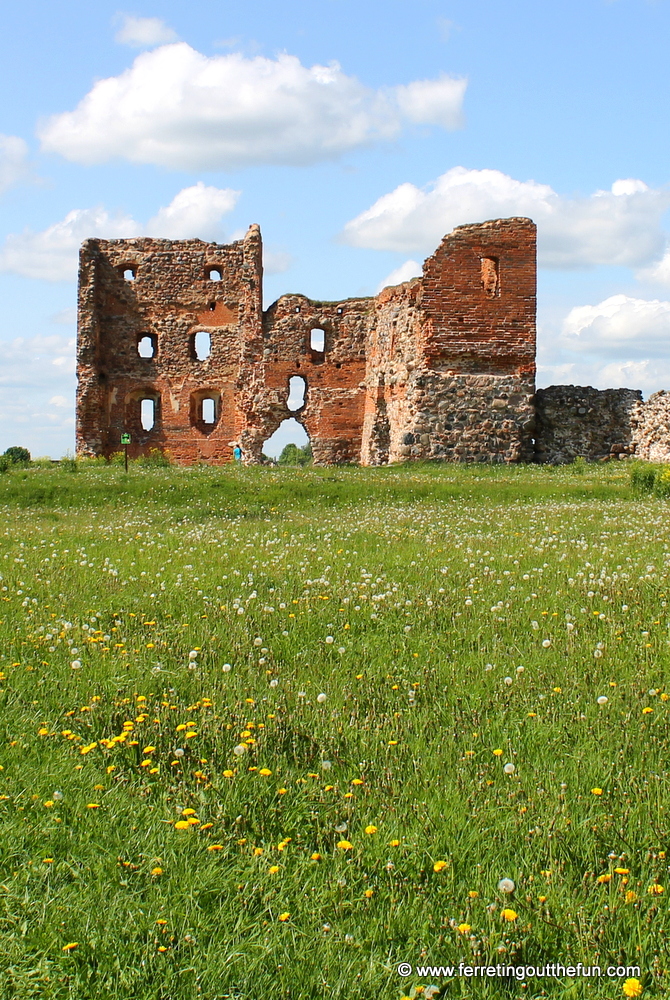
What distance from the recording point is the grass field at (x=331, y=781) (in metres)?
3.00

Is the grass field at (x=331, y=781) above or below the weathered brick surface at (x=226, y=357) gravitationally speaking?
below

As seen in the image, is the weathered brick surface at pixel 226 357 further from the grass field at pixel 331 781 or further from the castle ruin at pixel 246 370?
the grass field at pixel 331 781

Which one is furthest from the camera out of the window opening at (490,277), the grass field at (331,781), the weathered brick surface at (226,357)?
the weathered brick surface at (226,357)

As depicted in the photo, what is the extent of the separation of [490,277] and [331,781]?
2394cm

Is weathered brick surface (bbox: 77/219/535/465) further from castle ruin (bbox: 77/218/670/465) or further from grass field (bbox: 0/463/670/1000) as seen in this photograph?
grass field (bbox: 0/463/670/1000)

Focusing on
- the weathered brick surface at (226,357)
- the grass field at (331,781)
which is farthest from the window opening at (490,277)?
the grass field at (331,781)

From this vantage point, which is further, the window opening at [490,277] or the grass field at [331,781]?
the window opening at [490,277]

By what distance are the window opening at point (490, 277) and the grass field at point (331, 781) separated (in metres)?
18.5

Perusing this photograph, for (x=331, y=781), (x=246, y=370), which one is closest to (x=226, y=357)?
(x=246, y=370)

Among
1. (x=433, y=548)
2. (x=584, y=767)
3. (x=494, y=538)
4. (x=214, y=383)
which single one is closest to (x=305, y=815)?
(x=584, y=767)

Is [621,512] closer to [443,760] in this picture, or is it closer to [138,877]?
[443,760]

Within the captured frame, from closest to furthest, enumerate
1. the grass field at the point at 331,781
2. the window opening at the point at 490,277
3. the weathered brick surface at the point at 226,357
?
the grass field at the point at 331,781
the window opening at the point at 490,277
the weathered brick surface at the point at 226,357

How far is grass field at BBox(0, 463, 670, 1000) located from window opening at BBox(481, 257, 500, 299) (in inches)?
726

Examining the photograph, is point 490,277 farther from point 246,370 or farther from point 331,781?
point 331,781
